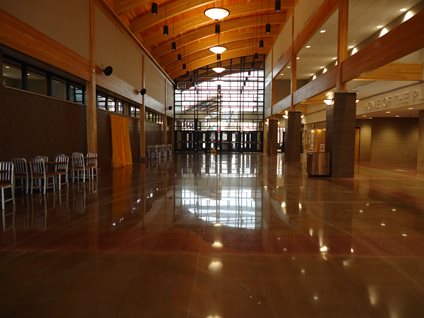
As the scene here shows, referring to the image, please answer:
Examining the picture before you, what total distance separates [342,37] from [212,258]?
877 cm

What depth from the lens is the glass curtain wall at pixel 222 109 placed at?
26.8 meters

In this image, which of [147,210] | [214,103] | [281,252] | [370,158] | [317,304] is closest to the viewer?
[317,304]

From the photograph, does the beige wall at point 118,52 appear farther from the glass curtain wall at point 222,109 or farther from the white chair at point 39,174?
the glass curtain wall at point 222,109

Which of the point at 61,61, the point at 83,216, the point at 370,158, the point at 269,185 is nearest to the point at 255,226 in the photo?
the point at 83,216

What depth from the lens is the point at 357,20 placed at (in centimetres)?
1083

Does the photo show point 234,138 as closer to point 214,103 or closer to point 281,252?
point 214,103

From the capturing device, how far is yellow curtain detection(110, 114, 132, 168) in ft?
42.9

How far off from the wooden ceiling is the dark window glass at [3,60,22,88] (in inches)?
202

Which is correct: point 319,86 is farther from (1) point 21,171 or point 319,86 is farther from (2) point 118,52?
(1) point 21,171

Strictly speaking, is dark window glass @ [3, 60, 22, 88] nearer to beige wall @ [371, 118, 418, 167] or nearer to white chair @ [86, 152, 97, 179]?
white chair @ [86, 152, 97, 179]

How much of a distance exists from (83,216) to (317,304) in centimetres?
383

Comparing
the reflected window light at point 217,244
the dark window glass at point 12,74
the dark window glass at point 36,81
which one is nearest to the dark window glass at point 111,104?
the dark window glass at point 36,81

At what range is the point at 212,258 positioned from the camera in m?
3.27

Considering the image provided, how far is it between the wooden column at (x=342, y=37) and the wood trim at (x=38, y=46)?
25.2 feet
